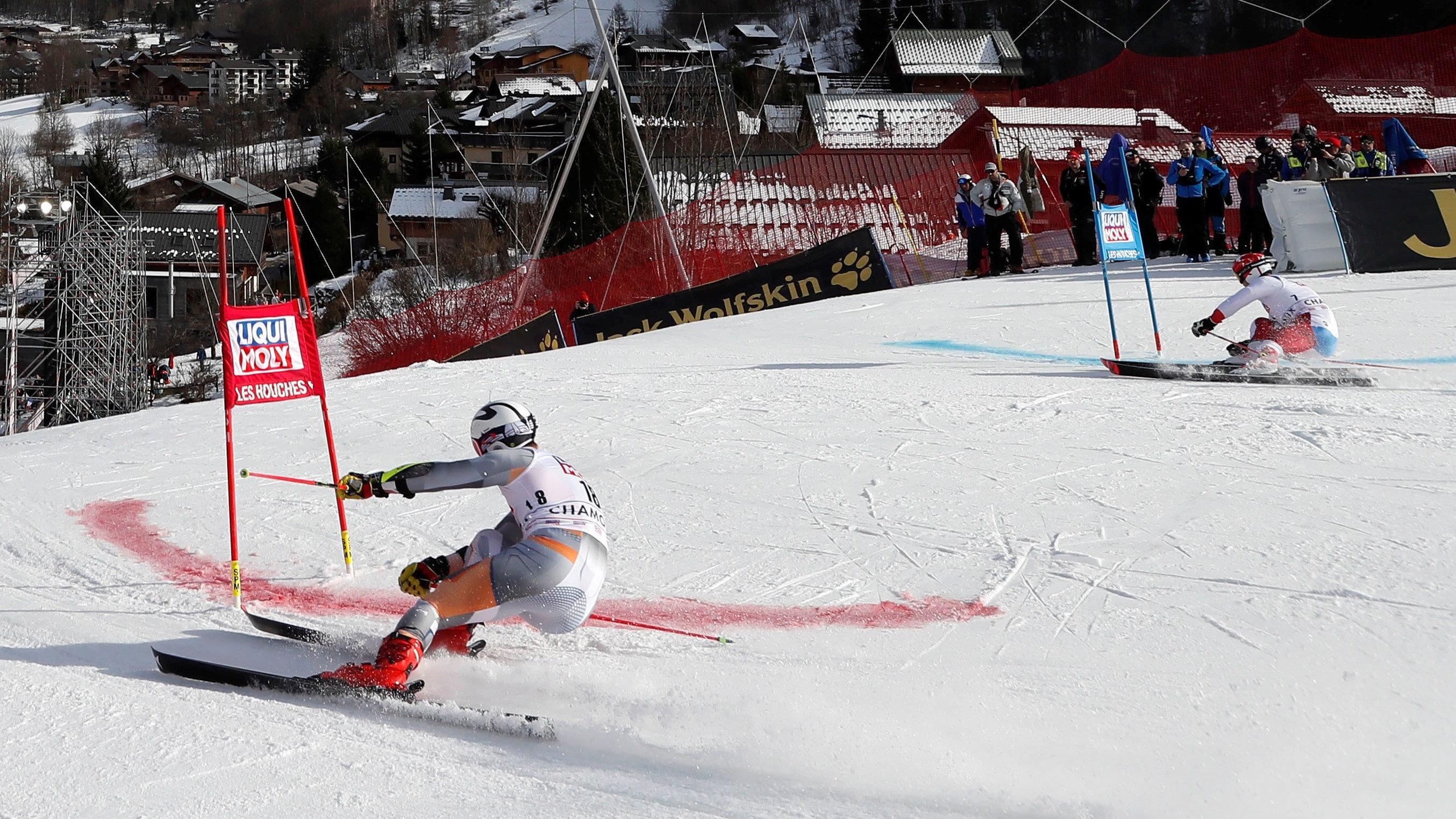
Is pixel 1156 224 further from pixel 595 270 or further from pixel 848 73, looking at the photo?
pixel 848 73

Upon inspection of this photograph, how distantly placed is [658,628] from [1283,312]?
7.06 meters

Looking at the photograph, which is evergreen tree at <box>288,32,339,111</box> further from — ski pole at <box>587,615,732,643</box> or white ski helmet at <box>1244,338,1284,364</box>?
ski pole at <box>587,615,732,643</box>

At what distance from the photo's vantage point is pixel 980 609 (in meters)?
5.04

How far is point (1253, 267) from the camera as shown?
9.70m

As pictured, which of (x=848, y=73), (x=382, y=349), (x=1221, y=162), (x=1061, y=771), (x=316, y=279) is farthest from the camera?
(x=848, y=73)

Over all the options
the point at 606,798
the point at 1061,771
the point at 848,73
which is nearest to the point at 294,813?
the point at 606,798

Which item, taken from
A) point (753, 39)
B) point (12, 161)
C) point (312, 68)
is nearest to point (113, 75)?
point (312, 68)

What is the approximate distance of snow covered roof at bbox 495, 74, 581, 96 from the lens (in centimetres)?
7925

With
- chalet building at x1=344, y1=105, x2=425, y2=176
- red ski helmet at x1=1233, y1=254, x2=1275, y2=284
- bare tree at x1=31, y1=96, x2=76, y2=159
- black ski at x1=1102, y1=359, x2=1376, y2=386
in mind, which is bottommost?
black ski at x1=1102, y1=359, x2=1376, y2=386

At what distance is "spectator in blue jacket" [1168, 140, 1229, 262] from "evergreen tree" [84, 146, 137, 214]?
46840 mm

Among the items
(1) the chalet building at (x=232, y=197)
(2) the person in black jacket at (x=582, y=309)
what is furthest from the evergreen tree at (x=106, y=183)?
(2) the person in black jacket at (x=582, y=309)

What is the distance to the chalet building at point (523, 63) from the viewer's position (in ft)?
312

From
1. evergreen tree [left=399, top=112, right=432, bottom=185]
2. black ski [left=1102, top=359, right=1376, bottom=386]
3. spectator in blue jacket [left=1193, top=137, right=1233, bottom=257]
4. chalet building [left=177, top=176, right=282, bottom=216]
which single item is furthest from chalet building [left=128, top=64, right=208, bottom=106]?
black ski [left=1102, top=359, right=1376, bottom=386]

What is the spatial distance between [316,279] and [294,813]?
192ft
